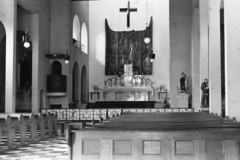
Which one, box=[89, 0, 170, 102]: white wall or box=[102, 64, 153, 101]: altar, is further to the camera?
box=[89, 0, 170, 102]: white wall

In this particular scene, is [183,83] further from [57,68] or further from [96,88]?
[96,88]

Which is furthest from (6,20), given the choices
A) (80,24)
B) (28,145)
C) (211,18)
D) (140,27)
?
(140,27)

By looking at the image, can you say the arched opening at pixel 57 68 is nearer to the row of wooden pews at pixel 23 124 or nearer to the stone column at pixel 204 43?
the row of wooden pews at pixel 23 124

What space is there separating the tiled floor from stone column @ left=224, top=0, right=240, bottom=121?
12.8ft

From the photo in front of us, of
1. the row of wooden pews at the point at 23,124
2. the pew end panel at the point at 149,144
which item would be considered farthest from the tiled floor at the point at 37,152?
the pew end panel at the point at 149,144

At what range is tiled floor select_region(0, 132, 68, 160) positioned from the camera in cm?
779

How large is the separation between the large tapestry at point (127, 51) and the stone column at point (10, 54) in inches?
501

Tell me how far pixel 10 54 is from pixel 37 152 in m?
6.91

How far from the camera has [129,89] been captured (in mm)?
24766

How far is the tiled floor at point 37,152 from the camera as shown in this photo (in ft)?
25.6

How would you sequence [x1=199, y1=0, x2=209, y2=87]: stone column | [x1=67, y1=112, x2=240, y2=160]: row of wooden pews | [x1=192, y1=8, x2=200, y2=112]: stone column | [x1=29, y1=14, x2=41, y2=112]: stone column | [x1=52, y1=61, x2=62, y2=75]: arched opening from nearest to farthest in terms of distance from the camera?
[x1=67, y1=112, x2=240, y2=160]: row of wooden pews → [x1=199, y1=0, x2=209, y2=87]: stone column → [x1=192, y1=8, x2=200, y2=112]: stone column → [x1=29, y1=14, x2=41, y2=112]: stone column → [x1=52, y1=61, x2=62, y2=75]: arched opening

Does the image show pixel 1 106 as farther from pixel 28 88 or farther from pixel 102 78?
pixel 102 78

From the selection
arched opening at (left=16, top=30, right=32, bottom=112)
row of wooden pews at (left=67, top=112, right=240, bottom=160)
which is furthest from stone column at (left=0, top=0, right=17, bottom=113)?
row of wooden pews at (left=67, top=112, right=240, bottom=160)

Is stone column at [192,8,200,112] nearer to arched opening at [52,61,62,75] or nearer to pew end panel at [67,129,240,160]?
arched opening at [52,61,62,75]
